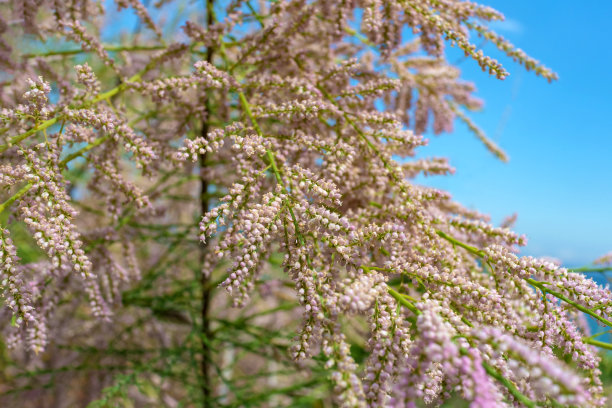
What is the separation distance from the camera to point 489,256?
129 centimetres

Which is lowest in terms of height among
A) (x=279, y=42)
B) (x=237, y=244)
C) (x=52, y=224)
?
(x=237, y=244)

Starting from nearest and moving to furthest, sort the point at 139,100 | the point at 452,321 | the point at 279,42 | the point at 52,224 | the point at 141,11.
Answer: the point at 452,321, the point at 52,224, the point at 279,42, the point at 141,11, the point at 139,100

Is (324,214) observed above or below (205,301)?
below

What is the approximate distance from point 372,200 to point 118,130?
3.15 ft

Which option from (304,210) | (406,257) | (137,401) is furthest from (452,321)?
(137,401)

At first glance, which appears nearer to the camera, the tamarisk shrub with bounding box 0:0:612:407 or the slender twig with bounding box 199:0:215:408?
the tamarisk shrub with bounding box 0:0:612:407

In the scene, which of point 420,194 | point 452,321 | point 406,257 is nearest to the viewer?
point 452,321

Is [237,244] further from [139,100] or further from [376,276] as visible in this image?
[139,100]

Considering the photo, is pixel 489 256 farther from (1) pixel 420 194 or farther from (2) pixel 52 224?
(2) pixel 52 224

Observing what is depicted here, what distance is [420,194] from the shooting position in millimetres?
1502

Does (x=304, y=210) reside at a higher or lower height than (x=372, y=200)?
lower

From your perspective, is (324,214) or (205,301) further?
(205,301)

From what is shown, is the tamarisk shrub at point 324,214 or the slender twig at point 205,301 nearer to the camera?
the tamarisk shrub at point 324,214

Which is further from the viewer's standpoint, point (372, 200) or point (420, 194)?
point (372, 200)
